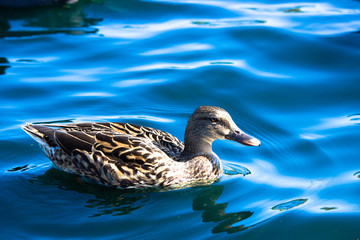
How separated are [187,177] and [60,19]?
254 inches

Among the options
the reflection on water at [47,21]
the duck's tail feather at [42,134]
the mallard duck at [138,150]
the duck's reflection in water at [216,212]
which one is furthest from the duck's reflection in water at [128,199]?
the reflection on water at [47,21]

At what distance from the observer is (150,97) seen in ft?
29.1

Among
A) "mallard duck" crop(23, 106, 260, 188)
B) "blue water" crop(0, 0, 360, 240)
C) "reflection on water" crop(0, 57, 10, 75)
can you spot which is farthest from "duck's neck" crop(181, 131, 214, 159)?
"reflection on water" crop(0, 57, 10, 75)

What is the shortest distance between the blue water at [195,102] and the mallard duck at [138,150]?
0.18 m

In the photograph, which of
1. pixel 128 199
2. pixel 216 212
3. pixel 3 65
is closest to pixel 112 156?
pixel 128 199

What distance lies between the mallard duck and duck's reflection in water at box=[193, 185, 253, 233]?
272mm

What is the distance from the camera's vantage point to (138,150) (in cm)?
644

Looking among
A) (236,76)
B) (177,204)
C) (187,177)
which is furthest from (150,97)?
(177,204)

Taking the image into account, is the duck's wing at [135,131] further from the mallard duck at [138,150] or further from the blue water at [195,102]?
the blue water at [195,102]

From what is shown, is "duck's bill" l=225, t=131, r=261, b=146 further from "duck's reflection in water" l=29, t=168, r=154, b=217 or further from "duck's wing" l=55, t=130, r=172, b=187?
"duck's reflection in water" l=29, t=168, r=154, b=217

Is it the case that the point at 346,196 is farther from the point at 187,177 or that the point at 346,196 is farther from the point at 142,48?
the point at 142,48

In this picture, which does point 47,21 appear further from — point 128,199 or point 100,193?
point 128,199

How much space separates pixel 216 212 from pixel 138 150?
3.82ft

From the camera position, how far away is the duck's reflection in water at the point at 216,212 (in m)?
5.66
